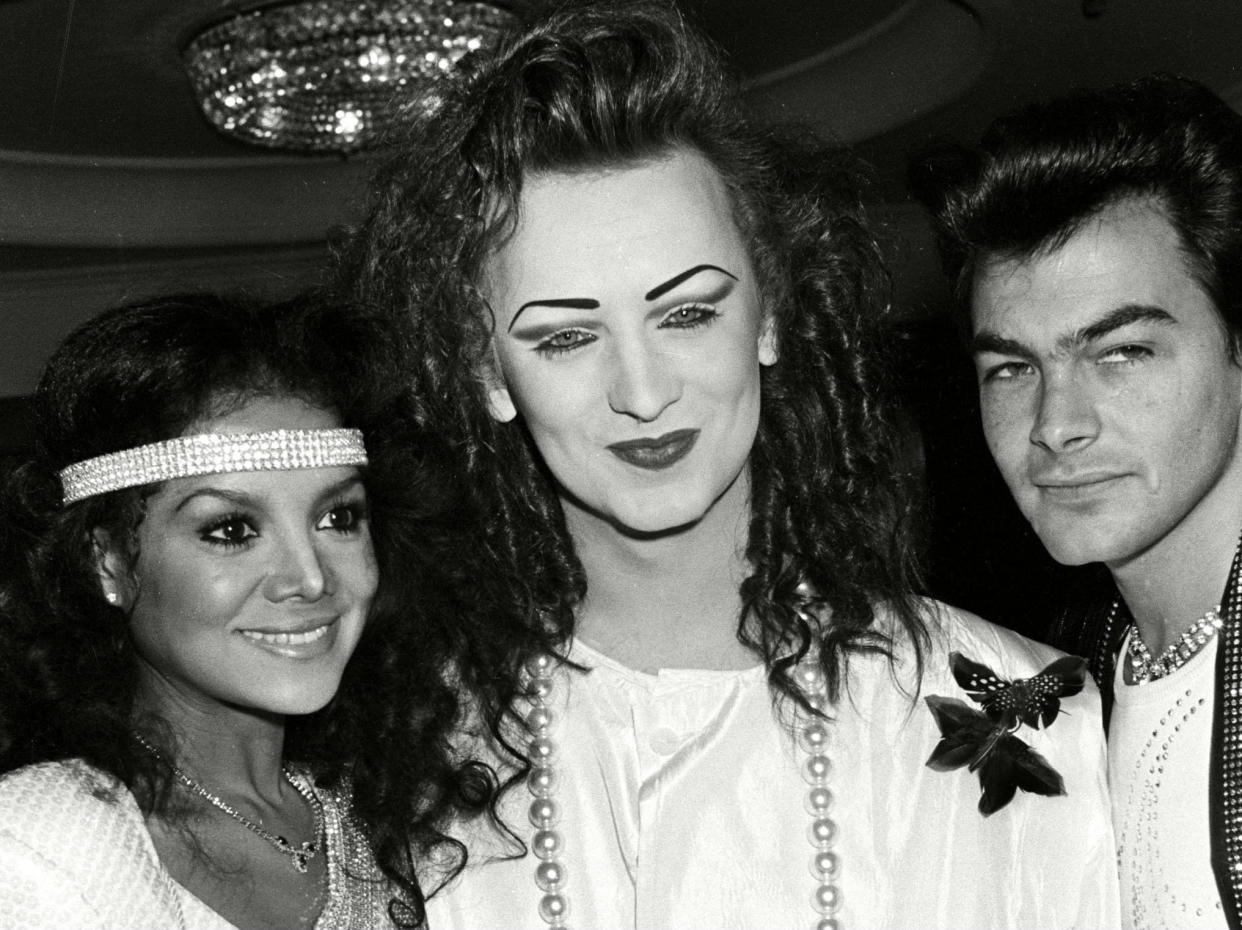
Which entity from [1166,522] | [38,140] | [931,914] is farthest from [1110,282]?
[38,140]

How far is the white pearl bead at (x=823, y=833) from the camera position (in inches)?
93.1

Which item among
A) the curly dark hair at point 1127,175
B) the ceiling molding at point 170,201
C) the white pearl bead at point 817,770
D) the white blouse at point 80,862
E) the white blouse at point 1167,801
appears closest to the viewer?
the white blouse at point 80,862

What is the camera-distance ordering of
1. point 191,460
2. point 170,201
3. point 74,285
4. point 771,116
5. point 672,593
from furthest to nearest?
point 74,285 → point 170,201 → point 771,116 → point 672,593 → point 191,460

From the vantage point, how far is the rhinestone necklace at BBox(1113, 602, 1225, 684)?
2457 millimetres

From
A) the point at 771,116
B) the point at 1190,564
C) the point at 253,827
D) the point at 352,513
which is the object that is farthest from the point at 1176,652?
the point at 771,116

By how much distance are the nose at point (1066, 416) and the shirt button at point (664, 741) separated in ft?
2.35

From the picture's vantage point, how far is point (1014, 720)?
2416 millimetres

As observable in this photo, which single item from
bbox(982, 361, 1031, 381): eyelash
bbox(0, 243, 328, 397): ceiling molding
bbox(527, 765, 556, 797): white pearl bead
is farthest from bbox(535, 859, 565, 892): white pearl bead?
bbox(0, 243, 328, 397): ceiling molding

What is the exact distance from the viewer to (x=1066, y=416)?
2.46 metres

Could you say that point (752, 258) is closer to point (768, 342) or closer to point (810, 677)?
point (768, 342)

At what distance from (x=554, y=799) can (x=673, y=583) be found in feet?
1.24

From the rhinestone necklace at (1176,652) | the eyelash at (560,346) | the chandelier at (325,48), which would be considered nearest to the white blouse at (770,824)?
the rhinestone necklace at (1176,652)

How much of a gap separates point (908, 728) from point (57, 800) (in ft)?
4.00

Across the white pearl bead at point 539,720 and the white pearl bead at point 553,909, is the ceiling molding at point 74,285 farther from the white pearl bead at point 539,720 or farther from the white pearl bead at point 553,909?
the white pearl bead at point 553,909
